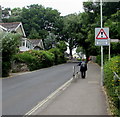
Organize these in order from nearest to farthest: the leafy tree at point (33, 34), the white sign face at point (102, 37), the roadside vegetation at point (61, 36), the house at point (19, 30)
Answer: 1. the roadside vegetation at point (61, 36)
2. the white sign face at point (102, 37)
3. the house at point (19, 30)
4. the leafy tree at point (33, 34)

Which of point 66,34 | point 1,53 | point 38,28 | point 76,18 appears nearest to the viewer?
point 1,53

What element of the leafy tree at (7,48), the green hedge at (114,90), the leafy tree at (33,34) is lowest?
the green hedge at (114,90)

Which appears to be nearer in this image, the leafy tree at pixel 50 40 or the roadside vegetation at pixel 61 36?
the roadside vegetation at pixel 61 36

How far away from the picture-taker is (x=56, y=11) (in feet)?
241

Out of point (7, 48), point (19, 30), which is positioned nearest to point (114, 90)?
point (7, 48)

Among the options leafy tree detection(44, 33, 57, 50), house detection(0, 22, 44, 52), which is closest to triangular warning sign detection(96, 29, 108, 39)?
house detection(0, 22, 44, 52)

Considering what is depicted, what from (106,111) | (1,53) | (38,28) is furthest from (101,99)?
(38,28)

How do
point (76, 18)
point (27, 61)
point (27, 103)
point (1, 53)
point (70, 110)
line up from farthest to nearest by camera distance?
point (76, 18) → point (27, 61) → point (1, 53) → point (27, 103) → point (70, 110)

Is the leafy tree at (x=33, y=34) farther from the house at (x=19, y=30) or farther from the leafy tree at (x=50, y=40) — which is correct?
the house at (x=19, y=30)

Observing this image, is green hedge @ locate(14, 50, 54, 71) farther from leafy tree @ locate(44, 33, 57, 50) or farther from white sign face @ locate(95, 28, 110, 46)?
leafy tree @ locate(44, 33, 57, 50)

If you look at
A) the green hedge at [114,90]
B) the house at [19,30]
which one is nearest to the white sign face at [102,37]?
the green hedge at [114,90]

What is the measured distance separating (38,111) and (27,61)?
20494 mm

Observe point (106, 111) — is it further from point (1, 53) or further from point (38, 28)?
point (38, 28)

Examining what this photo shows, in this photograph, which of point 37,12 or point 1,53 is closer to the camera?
point 1,53
